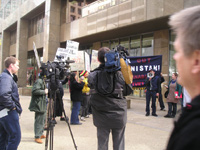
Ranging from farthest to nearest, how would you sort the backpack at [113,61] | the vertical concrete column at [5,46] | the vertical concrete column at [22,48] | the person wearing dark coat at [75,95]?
the vertical concrete column at [5,46], the vertical concrete column at [22,48], the person wearing dark coat at [75,95], the backpack at [113,61]

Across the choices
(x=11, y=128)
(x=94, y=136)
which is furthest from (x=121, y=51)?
(x=94, y=136)

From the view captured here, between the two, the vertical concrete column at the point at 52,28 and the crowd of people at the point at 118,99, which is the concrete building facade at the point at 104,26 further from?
the crowd of people at the point at 118,99

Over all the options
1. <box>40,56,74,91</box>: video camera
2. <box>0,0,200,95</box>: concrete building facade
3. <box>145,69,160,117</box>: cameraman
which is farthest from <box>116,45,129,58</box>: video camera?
<box>0,0,200,95</box>: concrete building facade

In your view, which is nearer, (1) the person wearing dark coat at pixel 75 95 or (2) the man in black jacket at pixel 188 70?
(2) the man in black jacket at pixel 188 70

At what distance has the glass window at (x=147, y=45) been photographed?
11705 millimetres

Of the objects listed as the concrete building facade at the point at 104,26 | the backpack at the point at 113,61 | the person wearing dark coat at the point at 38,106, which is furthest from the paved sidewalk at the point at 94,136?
the concrete building facade at the point at 104,26

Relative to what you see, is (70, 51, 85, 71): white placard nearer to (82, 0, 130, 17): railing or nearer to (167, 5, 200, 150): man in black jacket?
(167, 5, 200, 150): man in black jacket

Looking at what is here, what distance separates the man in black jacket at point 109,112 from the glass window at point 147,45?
967cm

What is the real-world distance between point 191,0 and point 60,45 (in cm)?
1158

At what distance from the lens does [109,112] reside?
2551 mm

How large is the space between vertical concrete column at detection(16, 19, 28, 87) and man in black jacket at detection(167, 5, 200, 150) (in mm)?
21468

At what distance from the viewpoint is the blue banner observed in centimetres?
831

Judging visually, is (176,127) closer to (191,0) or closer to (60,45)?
Result: (191,0)

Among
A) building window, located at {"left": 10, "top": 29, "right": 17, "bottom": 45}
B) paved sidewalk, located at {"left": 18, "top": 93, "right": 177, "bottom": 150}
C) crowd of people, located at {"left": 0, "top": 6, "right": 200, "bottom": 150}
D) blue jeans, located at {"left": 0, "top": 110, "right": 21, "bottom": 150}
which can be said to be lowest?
paved sidewalk, located at {"left": 18, "top": 93, "right": 177, "bottom": 150}
